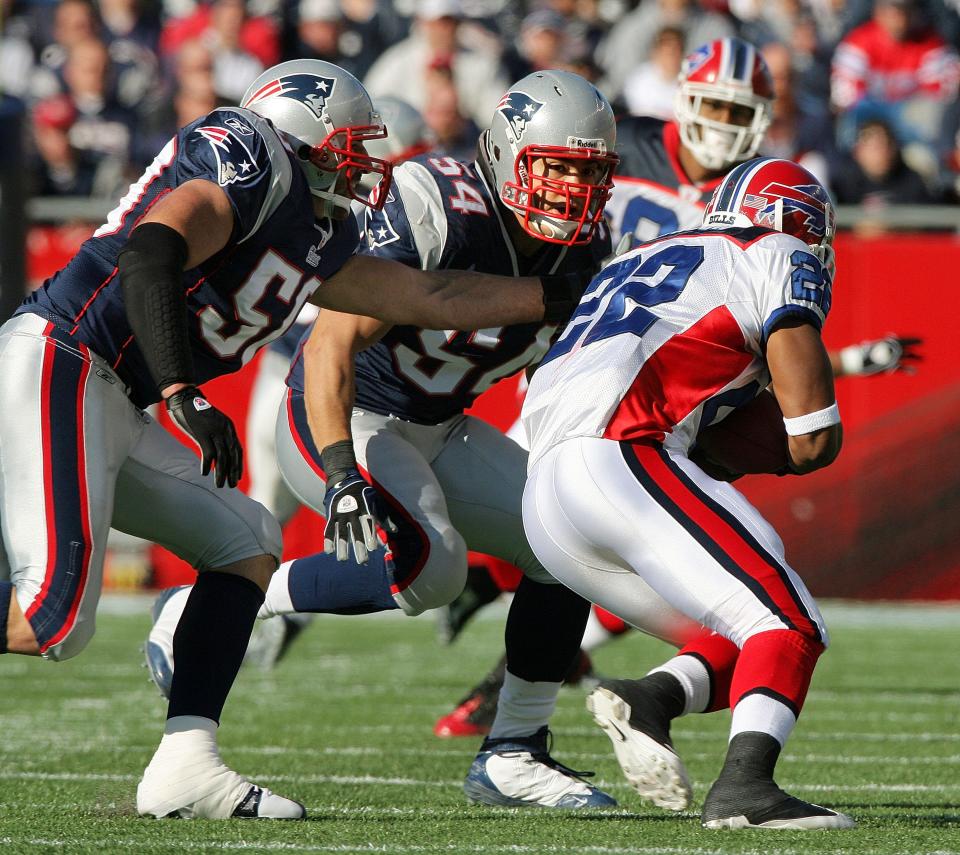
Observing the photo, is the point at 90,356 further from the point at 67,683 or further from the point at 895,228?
the point at 895,228

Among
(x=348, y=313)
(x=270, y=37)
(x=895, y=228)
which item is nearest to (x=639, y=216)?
(x=348, y=313)

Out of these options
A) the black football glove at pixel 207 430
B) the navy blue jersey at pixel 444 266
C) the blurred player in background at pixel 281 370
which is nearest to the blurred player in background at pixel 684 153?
the blurred player in background at pixel 281 370

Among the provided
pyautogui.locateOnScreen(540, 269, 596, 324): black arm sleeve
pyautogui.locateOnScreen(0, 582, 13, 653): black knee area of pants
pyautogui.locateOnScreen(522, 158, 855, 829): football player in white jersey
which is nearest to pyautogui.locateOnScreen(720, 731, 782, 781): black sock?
pyautogui.locateOnScreen(522, 158, 855, 829): football player in white jersey

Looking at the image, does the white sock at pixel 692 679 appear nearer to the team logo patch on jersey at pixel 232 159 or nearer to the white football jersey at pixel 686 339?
the white football jersey at pixel 686 339

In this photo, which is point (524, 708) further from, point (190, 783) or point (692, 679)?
point (190, 783)

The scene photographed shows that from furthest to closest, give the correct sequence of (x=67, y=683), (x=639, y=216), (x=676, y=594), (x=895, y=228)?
→ (x=895, y=228)
(x=67, y=683)
(x=639, y=216)
(x=676, y=594)

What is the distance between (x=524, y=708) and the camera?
3.90 metres

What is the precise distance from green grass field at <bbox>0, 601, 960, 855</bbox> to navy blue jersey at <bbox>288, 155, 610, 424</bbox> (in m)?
0.93

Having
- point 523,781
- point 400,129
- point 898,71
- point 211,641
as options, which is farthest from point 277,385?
point 898,71

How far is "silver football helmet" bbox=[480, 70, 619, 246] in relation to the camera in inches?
154

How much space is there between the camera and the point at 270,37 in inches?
418

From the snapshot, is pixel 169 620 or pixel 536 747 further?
pixel 169 620

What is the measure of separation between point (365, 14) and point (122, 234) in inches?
303

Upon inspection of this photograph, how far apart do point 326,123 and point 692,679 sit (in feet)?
4.42
